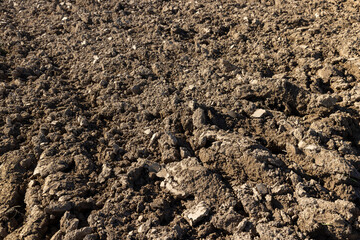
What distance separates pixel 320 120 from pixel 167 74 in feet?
6.27

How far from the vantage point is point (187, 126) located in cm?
320

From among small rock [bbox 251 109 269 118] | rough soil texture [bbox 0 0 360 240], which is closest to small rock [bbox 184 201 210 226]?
rough soil texture [bbox 0 0 360 240]

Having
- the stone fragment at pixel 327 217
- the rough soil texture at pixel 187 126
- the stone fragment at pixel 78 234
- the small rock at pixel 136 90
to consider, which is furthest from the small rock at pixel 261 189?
the small rock at pixel 136 90

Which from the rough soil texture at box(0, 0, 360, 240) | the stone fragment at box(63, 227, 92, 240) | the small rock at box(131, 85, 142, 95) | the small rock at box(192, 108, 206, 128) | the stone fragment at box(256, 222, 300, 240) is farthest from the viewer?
the small rock at box(131, 85, 142, 95)

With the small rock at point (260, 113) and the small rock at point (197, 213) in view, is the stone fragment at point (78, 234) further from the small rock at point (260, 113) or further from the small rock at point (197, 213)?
the small rock at point (260, 113)

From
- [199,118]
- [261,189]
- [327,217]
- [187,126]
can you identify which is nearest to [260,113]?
[199,118]

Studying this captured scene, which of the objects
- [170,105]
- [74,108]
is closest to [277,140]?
[170,105]

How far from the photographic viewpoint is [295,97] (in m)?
3.40

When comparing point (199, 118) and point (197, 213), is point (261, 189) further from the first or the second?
point (199, 118)

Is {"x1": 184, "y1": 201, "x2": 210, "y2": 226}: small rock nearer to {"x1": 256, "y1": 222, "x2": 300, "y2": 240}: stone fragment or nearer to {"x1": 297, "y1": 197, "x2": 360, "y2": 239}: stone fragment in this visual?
{"x1": 256, "y1": 222, "x2": 300, "y2": 240}: stone fragment

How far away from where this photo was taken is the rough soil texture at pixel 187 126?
7.89 ft

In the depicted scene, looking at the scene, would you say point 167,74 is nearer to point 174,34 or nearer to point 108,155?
A: point 174,34

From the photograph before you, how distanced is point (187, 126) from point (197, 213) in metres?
1.04

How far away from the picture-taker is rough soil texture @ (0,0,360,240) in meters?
2.40
